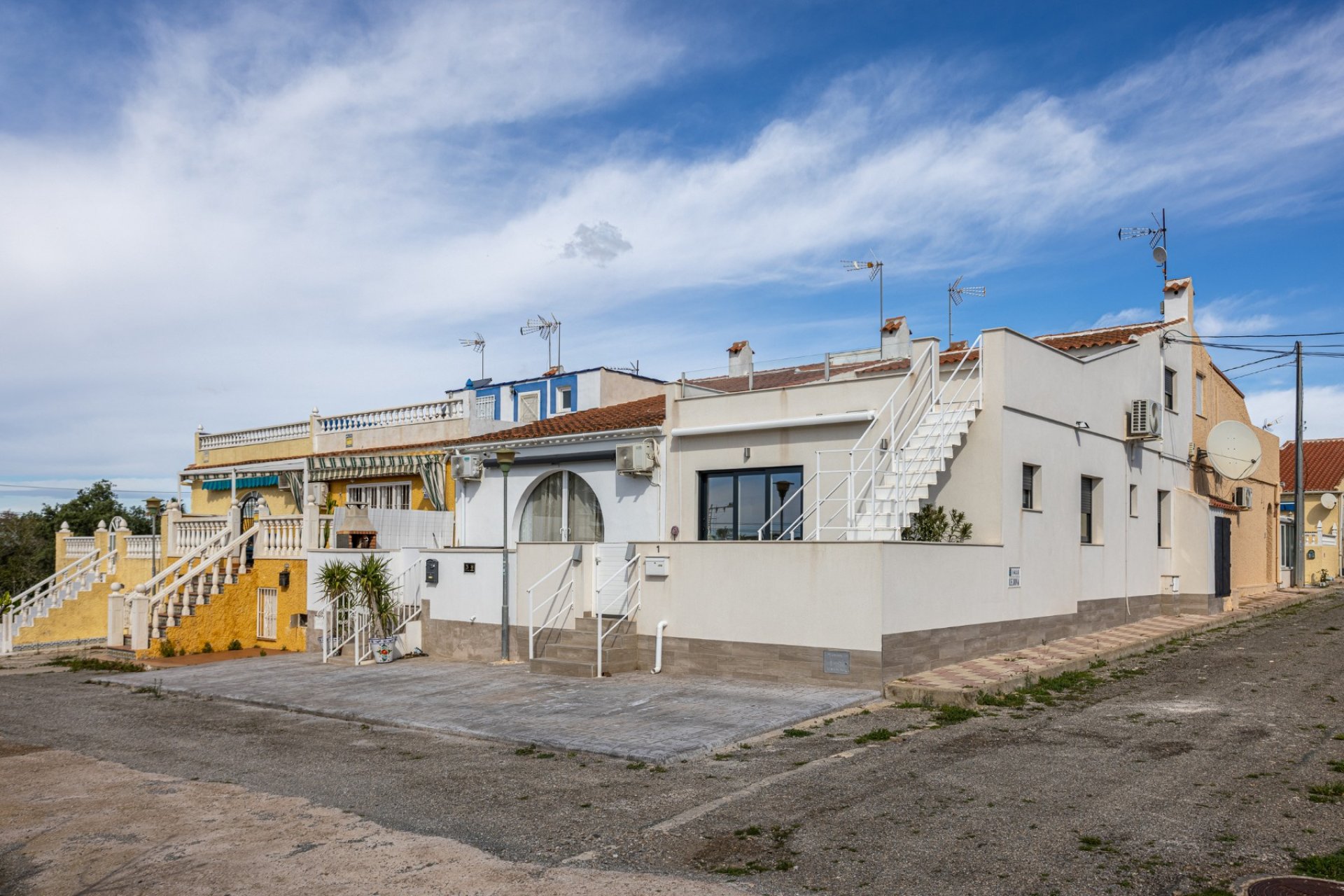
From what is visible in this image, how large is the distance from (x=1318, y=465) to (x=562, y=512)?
39.8 m

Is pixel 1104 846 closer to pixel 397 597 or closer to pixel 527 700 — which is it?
pixel 527 700

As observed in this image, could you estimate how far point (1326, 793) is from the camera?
767cm

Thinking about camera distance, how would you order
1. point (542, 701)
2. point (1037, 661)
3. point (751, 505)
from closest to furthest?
point (542, 701) < point (1037, 661) < point (751, 505)

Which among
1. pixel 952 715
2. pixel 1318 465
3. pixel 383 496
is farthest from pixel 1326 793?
pixel 1318 465

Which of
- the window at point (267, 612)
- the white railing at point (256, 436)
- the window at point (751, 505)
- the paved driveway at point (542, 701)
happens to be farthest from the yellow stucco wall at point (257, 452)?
the window at point (751, 505)

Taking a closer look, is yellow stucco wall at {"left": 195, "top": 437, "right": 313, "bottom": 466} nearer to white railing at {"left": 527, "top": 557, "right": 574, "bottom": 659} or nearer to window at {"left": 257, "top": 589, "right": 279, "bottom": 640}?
window at {"left": 257, "top": 589, "right": 279, "bottom": 640}

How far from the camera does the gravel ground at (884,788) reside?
628 centimetres

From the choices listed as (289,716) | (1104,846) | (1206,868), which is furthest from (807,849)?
(289,716)

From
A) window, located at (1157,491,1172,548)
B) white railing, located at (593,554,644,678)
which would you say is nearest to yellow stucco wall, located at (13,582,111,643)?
white railing, located at (593,554,644,678)

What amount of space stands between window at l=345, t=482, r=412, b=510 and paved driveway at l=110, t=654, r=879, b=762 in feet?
25.7

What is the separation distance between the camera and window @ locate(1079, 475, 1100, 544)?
64.7 feet

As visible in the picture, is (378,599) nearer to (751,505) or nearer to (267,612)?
(267,612)

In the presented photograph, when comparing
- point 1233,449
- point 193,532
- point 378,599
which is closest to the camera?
point 378,599

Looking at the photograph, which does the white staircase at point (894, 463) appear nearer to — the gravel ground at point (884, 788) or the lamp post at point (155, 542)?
the gravel ground at point (884, 788)
